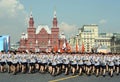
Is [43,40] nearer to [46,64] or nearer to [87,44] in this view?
[87,44]

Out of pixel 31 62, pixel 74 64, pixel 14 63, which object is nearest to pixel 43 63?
pixel 31 62

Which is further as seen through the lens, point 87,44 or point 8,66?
point 87,44

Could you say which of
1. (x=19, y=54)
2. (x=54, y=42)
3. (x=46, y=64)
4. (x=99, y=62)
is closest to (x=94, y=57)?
(x=99, y=62)

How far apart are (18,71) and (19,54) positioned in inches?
46.9

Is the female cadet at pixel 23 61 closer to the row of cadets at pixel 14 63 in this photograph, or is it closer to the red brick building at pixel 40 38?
the row of cadets at pixel 14 63

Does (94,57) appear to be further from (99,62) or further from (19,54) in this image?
(19,54)

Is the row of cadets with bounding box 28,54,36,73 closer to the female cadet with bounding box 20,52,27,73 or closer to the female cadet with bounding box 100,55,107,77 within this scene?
the female cadet with bounding box 20,52,27,73

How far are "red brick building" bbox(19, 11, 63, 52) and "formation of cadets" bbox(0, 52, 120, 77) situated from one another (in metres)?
118

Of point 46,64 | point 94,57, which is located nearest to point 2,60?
point 46,64

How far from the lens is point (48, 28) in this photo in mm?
149000

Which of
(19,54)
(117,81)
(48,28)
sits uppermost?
(48,28)

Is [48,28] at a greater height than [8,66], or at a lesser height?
greater

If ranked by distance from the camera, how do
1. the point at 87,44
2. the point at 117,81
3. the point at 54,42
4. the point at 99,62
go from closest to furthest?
the point at 117,81 → the point at 99,62 → the point at 54,42 → the point at 87,44

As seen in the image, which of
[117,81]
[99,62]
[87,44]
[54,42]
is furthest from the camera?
[87,44]
